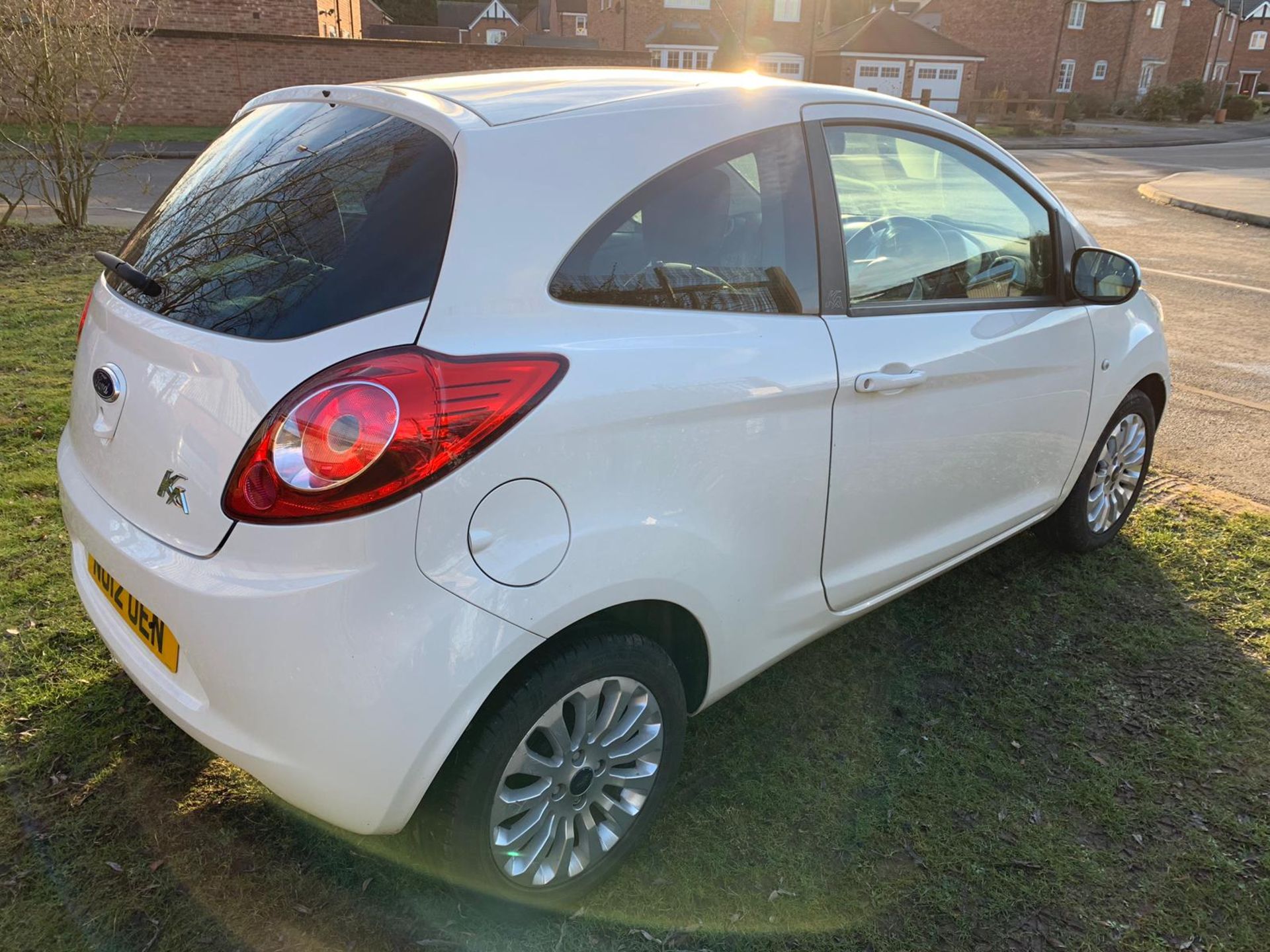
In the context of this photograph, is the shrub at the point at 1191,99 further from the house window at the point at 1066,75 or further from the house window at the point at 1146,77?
the house window at the point at 1146,77

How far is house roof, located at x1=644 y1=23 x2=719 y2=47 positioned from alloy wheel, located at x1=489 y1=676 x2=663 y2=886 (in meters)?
46.1

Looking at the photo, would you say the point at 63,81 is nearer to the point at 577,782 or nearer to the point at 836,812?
the point at 577,782

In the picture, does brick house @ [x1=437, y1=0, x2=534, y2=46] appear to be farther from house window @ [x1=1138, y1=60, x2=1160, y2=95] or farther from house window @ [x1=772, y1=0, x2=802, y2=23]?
house window @ [x1=1138, y1=60, x2=1160, y2=95]

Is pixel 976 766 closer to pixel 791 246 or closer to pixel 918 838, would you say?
pixel 918 838

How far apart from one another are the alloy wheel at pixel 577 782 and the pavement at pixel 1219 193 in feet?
52.6

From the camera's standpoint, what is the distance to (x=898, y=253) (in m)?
2.77

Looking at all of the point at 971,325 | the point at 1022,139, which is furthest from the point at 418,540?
the point at 1022,139

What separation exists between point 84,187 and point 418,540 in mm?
9982

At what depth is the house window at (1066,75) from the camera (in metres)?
51.5

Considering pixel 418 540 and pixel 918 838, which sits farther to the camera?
pixel 918 838

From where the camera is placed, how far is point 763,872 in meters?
2.37

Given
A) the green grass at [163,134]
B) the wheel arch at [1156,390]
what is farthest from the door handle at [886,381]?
the green grass at [163,134]

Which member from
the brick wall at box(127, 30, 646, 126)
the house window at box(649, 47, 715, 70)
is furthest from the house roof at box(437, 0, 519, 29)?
the brick wall at box(127, 30, 646, 126)

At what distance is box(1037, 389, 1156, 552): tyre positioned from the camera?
12.4 feet
